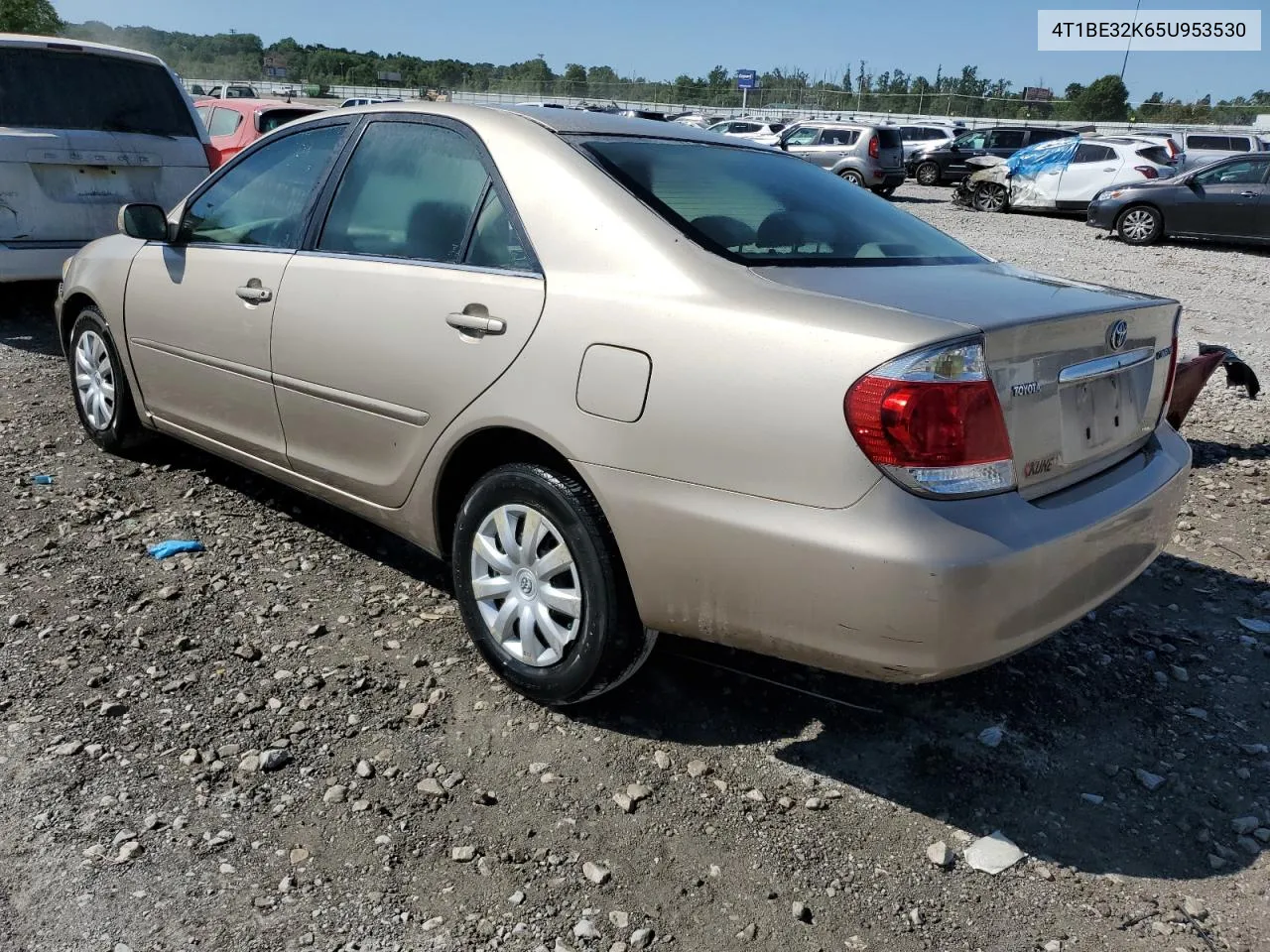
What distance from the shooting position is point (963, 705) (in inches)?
124

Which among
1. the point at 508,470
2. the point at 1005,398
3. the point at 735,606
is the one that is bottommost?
the point at 735,606

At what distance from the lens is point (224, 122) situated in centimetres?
1261

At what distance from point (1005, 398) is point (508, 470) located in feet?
4.38

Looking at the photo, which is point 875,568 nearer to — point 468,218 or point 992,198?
point 468,218

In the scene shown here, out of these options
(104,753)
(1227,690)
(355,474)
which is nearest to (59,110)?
(355,474)

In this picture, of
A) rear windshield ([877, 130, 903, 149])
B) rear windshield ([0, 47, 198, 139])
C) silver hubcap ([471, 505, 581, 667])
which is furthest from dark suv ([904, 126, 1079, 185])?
silver hubcap ([471, 505, 581, 667])

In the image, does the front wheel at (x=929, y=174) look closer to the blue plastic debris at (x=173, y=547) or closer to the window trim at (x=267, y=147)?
the window trim at (x=267, y=147)

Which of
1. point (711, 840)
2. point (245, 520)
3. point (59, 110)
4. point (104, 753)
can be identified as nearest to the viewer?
point (711, 840)

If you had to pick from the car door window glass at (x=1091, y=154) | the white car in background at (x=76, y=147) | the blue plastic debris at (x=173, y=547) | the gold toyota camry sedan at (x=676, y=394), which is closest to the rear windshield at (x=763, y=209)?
the gold toyota camry sedan at (x=676, y=394)

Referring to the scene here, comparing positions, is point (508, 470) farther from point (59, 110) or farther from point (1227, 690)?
point (59, 110)

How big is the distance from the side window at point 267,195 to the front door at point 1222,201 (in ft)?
50.0

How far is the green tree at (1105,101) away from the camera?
55969 mm

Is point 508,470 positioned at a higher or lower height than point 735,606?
higher

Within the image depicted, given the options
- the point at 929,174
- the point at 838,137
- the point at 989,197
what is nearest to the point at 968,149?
the point at 929,174
